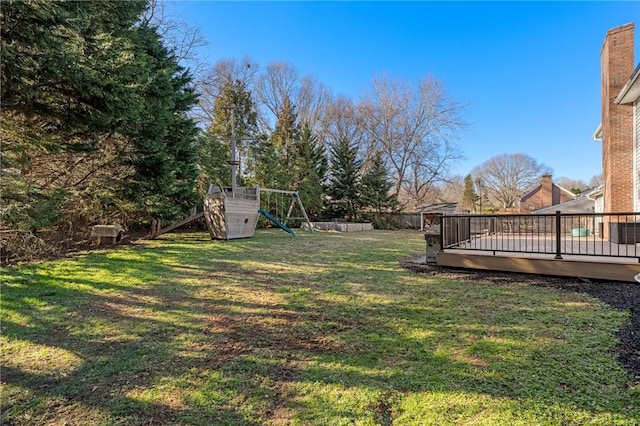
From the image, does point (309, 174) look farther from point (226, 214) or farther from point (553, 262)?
point (553, 262)

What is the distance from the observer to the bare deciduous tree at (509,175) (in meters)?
38.0

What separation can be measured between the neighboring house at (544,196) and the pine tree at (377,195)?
1666 cm

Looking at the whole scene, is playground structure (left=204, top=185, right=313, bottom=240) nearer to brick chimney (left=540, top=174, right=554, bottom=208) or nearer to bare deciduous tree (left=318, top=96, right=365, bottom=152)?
bare deciduous tree (left=318, top=96, right=365, bottom=152)

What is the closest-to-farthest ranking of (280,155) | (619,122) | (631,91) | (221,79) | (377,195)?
(631,91) → (619,122) → (280,155) → (221,79) → (377,195)

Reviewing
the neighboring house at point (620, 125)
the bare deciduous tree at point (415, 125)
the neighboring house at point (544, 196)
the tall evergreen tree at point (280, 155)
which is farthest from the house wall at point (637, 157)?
the neighboring house at point (544, 196)

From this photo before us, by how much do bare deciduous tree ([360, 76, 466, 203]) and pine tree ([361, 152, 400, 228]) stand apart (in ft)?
8.77

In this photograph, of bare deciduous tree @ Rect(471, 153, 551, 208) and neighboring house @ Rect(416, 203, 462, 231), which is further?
bare deciduous tree @ Rect(471, 153, 551, 208)

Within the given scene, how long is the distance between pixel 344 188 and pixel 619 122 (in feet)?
53.2

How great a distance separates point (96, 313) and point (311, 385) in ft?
10.8

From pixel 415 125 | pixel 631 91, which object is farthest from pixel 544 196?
pixel 631 91

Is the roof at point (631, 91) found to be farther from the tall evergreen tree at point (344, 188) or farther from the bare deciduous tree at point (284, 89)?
the bare deciduous tree at point (284, 89)

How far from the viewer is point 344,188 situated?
927 inches

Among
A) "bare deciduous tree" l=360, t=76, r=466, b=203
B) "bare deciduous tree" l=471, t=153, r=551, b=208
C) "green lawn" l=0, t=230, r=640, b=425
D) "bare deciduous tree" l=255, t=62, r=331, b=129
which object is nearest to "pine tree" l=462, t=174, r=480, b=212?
"bare deciduous tree" l=471, t=153, r=551, b=208

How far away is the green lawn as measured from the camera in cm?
213
